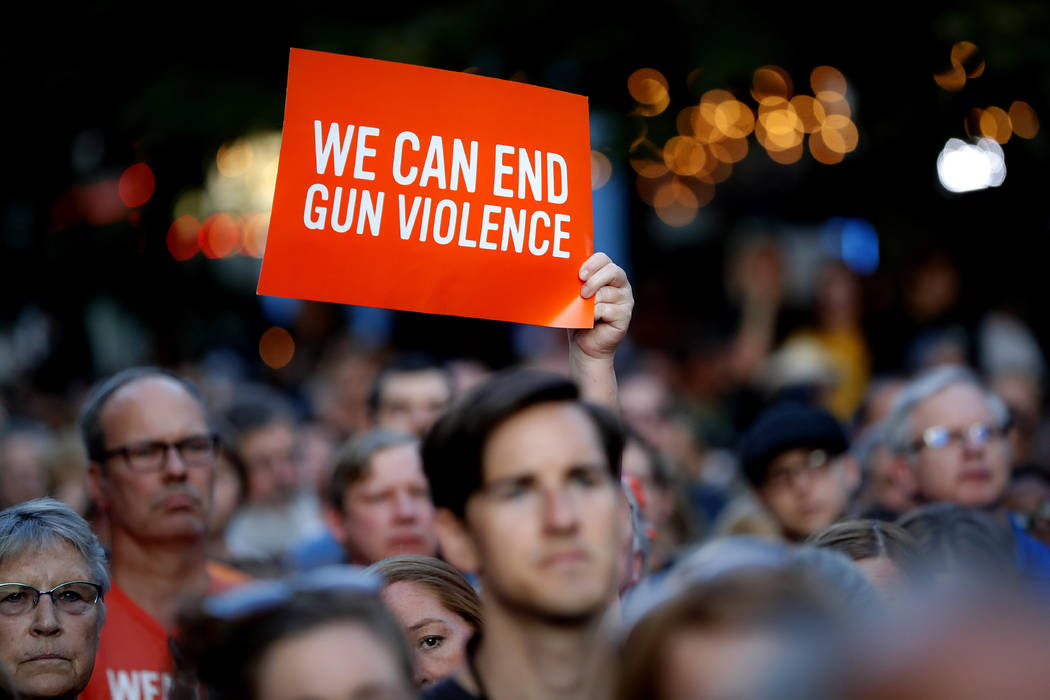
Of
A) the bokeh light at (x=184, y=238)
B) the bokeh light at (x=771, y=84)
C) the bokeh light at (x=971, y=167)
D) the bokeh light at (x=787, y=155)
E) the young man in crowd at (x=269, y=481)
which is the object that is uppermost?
the bokeh light at (x=787, y=155)

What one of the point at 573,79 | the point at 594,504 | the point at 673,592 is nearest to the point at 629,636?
the point at 673,592

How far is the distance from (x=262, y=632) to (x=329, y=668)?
0.46 ft

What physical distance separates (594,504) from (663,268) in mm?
12962

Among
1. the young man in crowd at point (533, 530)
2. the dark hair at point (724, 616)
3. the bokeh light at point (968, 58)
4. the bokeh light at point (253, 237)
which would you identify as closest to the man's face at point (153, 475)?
the young man in crowd at point (533, 530)

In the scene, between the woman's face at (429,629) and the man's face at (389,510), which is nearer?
the woman's face at (429,629)

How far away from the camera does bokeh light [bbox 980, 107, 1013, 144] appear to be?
834 centimetres

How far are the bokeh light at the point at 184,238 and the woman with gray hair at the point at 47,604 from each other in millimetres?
8661

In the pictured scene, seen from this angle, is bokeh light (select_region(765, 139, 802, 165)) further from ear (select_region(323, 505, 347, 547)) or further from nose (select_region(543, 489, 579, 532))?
nose (select_region(543, 489, 579, 532))

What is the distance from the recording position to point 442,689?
2.50 metres

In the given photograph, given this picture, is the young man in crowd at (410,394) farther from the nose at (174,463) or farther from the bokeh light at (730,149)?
the bokeh light at (730,149)

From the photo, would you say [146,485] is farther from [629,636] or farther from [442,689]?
[629,636]

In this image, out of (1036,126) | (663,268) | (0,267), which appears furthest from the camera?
(663,268)

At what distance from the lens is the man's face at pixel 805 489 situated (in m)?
5.29

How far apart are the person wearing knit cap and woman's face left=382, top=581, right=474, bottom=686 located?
2.27m
